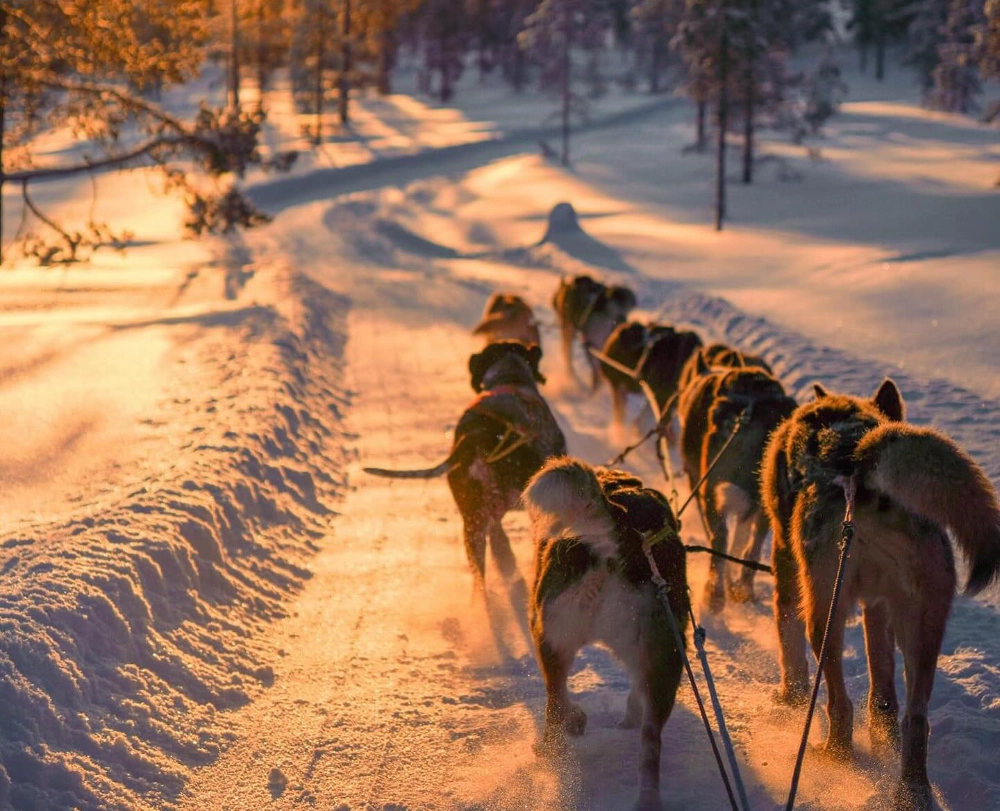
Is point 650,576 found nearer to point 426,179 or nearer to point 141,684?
point 141,684

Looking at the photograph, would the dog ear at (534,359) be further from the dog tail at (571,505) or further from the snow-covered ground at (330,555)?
the dog tail at (571,505)

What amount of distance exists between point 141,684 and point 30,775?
987 mm

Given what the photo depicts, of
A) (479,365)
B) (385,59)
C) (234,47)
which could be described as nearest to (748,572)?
(479,365)

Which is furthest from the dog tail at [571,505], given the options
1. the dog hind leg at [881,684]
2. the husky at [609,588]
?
the dog hind leg at [881,684]

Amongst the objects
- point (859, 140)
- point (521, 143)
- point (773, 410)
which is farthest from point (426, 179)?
point (773, 410)

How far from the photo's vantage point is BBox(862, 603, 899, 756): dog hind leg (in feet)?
15.1

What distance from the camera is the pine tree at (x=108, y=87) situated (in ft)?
45.1

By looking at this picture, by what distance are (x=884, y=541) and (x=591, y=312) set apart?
27.8 ft

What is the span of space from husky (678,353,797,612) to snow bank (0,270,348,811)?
2.54 m

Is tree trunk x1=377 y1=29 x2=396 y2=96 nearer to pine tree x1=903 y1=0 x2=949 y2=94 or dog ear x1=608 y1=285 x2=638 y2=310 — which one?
pine tree x1=903 y1=0 x2=949 y2=94

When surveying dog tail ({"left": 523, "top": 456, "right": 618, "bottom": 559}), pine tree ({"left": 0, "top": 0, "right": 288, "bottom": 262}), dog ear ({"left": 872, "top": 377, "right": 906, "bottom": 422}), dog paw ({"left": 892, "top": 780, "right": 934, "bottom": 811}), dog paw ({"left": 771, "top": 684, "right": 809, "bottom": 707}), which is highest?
pine tree ({"left": 0, "top": 0, "right": 288, "bottom": 262})

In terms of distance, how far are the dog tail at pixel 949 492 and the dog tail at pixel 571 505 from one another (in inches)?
37.7

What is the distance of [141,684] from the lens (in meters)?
5.23

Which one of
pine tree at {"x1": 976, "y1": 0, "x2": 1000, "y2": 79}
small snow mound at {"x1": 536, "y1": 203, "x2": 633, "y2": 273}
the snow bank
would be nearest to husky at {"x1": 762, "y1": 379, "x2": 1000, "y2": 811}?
the snow bank
